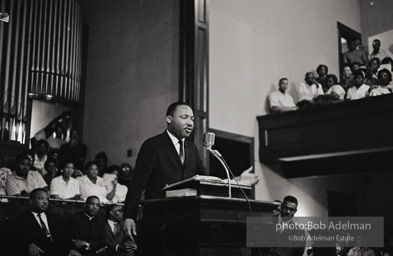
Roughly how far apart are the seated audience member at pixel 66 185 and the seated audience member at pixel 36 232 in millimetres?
911

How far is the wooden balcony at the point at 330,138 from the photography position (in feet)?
23.3

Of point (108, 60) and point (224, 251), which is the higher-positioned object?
point (108, 60)

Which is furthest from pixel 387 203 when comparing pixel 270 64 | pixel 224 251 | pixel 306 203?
pixel 224 251

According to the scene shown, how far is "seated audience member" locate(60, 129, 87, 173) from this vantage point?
820cm

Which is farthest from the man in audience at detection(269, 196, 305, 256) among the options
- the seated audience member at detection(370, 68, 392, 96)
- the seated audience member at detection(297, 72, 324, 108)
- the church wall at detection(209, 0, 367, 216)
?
the seated audience member at detection(297, 72, 324, 108)

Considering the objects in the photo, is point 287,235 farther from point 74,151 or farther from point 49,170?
point 74,151

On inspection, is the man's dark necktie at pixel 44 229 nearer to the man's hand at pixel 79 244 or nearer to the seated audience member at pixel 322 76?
the man's hand at pixel 79 244

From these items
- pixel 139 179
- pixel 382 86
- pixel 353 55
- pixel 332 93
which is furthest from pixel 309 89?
pixel 139 179

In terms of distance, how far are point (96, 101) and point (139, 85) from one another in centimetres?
124

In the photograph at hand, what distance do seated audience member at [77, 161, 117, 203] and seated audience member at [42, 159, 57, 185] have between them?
1.20 ft

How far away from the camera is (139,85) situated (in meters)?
8.22

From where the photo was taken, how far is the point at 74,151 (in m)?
8.32

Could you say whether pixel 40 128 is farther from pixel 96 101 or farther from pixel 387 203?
pixel 387 203

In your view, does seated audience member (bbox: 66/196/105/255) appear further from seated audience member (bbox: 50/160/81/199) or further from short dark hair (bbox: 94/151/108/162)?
short dark hair (bbox: 94/151/108/162)
